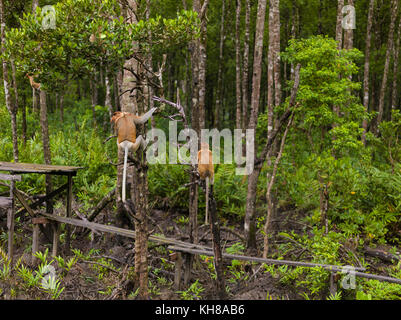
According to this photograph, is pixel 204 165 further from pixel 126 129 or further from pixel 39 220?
pixel 39 220

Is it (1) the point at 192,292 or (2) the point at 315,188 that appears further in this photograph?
(2) the point at 315,188

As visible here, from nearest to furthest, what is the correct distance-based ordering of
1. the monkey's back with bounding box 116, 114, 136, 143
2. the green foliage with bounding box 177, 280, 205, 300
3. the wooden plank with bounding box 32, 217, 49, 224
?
the monkey's back with bounding box 116, 114, 136, 143 → the green foliage with bounding box 177, 280, 205, 300 → the wooden plank with bounding box 32, 217, 49, 224

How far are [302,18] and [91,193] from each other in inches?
581

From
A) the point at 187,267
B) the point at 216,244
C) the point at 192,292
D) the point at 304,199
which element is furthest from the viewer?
the point at 304,199

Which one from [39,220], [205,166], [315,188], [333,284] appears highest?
[205,166]

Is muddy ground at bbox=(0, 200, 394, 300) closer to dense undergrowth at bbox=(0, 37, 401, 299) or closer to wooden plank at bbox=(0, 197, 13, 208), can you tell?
dense undergrowth at bbox=(0, 37, 401, 299)

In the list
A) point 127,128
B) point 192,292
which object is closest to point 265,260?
point 192,292

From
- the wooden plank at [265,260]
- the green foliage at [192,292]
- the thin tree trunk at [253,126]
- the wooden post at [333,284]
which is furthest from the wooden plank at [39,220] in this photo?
the wooden post at [333,284]

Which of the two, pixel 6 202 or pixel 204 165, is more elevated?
pixel 204 165

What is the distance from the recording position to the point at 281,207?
8109 millimetres

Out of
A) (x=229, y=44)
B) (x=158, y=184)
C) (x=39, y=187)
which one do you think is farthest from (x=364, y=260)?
(x=229, y=44)

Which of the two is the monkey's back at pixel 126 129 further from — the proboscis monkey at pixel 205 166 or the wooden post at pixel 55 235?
the wooden post at pixel 55 235

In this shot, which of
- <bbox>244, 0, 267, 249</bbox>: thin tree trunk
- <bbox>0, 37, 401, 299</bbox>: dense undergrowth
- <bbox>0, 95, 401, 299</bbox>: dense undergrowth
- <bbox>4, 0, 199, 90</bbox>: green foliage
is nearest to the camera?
<bbox>4, 0, 199, 90</bbox>: green foliage

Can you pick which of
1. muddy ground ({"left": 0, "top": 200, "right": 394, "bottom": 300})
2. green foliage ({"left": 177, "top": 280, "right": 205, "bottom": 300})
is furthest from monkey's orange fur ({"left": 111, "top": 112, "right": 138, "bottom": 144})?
green foliage ({"left": 177, "top": 280, "right": 205, "bottom": 300})
